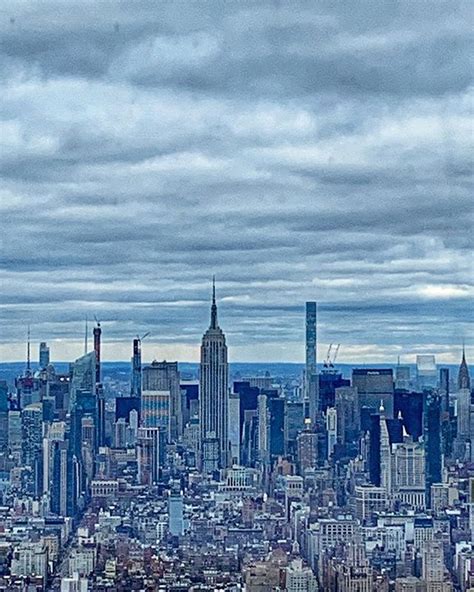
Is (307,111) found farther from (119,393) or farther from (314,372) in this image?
(119,393)

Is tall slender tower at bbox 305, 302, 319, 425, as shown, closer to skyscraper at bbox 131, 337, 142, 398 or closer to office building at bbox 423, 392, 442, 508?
office building at bbox 423, 392, 442, 508

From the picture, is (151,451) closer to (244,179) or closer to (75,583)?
(75,583)

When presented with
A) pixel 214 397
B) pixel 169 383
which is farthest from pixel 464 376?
pixel 169 383

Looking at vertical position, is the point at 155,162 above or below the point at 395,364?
above

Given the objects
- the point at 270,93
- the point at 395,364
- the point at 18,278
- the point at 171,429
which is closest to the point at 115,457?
the point at 171,429

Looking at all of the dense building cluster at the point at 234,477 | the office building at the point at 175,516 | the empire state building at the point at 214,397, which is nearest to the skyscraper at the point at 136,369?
the dense building cluster at the point at 234,477

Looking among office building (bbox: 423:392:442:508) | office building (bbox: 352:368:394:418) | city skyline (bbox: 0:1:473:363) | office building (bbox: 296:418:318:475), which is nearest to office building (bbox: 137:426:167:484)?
city skyline (bbox: 0:1:473:363)
